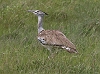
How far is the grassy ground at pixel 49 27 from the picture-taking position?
5496 mm

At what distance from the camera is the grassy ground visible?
5496 mm

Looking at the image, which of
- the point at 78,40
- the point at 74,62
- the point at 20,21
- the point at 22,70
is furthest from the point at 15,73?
the point at 20,21

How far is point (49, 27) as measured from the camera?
8.09 metres

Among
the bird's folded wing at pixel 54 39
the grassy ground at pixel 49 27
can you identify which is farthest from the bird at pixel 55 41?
the grassy ground at pixel 49 27

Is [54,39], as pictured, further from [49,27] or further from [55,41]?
[49,27]

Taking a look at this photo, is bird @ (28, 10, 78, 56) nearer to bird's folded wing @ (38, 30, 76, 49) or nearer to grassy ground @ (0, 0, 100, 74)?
bird's folded wing @ (38, 30, 76, 49)

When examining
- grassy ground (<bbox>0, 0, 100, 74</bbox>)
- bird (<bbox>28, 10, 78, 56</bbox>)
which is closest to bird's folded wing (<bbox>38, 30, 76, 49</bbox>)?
bird (<bbox>28, 10, 78, 56</bbox>)

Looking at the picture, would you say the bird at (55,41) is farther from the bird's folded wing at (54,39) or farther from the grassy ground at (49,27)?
the grassy ground at (49,27)

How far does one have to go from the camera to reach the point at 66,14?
343 inches

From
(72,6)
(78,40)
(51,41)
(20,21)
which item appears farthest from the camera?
(72,6)

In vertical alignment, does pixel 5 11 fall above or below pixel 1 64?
above

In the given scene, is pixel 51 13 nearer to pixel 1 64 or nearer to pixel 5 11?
pixel 5 11

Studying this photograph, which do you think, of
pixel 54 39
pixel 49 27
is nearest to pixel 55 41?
pixel 54 39

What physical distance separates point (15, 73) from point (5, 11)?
139 inches
